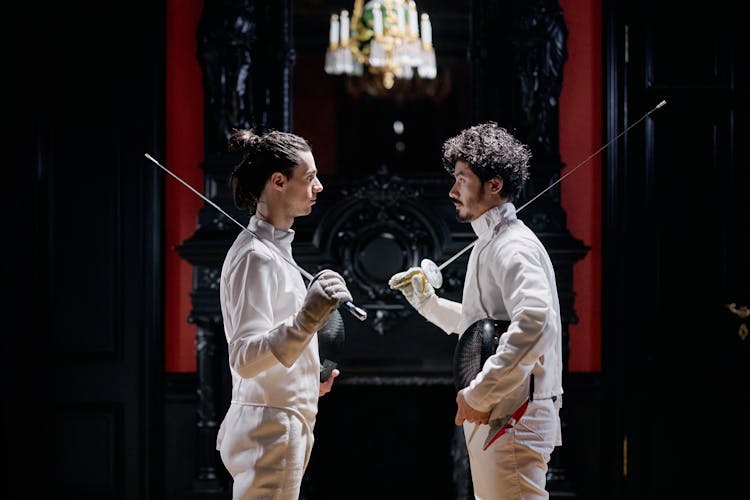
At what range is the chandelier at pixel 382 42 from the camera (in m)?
3.80

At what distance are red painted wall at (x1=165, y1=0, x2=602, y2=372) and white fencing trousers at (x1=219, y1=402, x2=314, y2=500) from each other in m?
1.81

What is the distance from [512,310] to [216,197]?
6.46 ft

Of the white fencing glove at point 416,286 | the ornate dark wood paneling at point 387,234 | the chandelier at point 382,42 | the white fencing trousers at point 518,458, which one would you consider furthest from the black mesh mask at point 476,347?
the chandelier at point 382,42

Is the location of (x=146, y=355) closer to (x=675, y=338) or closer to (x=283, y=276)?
(x=283, y=276)

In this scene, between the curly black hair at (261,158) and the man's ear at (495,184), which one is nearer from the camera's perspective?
the curly black hair at (261,158)

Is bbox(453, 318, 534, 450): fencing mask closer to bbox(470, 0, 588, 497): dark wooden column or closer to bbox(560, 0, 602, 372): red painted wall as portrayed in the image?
bbox(470, 0, 588, 497): dark wooden column

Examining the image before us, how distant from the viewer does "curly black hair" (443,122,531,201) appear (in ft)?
8.11

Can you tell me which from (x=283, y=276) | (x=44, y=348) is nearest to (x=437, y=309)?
(x=283, y=276)

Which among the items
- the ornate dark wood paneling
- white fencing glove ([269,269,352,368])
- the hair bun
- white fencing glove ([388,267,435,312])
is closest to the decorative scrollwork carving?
the ornate dark wood paneling

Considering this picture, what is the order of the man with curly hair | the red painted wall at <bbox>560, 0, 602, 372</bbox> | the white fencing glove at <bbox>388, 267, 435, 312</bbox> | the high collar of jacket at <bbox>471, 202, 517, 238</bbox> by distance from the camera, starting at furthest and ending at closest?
the red painted wall at <bbox>560, 0, 602, 372</bbox> < the white fencing glove at <bbox>388, 267, 435, 312</bbox> < the high collar of jacket at <bbox>471, 202, 517, 238</bbox> < the man with curly hair

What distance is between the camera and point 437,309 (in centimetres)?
279

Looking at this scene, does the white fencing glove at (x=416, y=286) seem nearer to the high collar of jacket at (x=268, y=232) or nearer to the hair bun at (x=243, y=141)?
the high collar of jacket at (x=268, y=232)

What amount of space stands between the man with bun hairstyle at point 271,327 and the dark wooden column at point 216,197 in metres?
1.41

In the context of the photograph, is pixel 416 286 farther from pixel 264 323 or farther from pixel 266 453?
pixel 266 453
